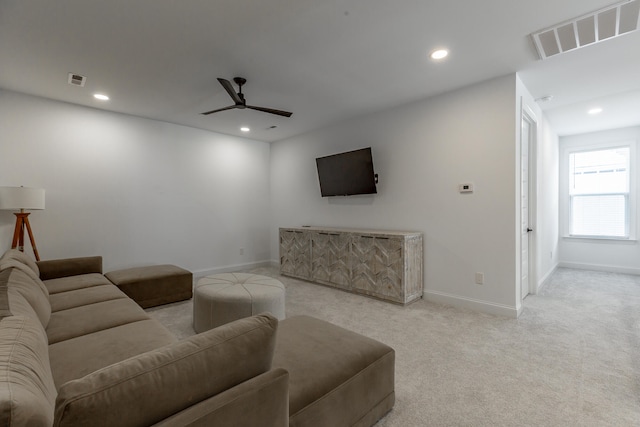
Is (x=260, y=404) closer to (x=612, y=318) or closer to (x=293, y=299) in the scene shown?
(x=293, y=299)

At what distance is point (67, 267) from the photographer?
3297mm

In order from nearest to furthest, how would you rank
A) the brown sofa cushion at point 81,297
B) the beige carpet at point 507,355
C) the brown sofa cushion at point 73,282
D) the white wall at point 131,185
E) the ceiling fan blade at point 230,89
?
the beige carpet at point 507,355 → the brown sofa cushion at point 81,297 → the brown sofa cushion at point 73,282 → the ceiling fan blade at point 230,89 → the white wall at point 131,185

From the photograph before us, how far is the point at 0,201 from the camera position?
10.1 feet

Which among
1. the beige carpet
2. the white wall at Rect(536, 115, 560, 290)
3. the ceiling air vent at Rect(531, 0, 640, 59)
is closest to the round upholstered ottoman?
the beige carpet

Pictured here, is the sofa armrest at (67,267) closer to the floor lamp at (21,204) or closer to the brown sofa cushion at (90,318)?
the floor lamp at (21,204)

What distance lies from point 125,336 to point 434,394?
1885 millimetres

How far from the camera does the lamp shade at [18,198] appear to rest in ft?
10.1

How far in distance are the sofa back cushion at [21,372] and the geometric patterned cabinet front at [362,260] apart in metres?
3.09

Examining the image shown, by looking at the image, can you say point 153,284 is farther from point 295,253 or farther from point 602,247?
point 602,247

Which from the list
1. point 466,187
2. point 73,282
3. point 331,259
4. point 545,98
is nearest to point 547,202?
point 545,98

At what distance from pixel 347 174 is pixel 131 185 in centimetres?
316

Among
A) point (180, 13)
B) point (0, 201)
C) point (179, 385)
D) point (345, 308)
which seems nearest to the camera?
point (179, 385)

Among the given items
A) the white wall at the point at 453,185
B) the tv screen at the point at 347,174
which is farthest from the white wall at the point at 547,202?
the tv screen at the point at 347,174

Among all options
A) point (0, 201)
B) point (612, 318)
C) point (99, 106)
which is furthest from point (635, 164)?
point (0, 201)
